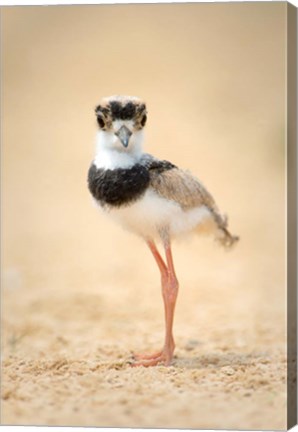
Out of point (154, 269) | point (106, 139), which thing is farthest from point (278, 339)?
point (154, 269)

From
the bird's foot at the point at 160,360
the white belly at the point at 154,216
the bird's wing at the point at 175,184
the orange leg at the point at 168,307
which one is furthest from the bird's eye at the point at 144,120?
the bird's foot at the point at 160,360

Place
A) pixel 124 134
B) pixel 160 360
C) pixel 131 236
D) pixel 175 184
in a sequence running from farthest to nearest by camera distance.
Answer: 1. pixel 131 236
2. pixel 160 360
3. pixel 175 184
4. pixel 124 134

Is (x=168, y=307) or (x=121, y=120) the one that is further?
(x=168, y=307)

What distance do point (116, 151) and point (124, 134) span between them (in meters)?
0.08

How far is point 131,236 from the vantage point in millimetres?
3262

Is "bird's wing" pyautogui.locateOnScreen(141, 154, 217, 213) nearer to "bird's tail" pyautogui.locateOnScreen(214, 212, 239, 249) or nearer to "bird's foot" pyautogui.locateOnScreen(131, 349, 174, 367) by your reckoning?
"bird's tail" pyautogui.locateOnScreen(214, 212, 239, 249)

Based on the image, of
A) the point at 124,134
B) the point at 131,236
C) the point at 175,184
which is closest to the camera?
the point at 124,134

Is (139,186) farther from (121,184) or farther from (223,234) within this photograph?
(223,234)

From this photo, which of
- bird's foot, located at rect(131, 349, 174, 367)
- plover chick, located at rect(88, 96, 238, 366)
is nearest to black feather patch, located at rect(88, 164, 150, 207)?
plover chick, located at rect(88, 96, 238, 366)

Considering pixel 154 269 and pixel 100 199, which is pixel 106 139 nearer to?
pixel 100 199

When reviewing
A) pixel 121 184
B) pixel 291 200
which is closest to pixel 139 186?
pixel 121 184

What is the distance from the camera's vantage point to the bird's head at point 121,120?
2869 millimetres

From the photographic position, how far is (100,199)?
2.94 meters

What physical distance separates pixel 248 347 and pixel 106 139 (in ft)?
3.77
